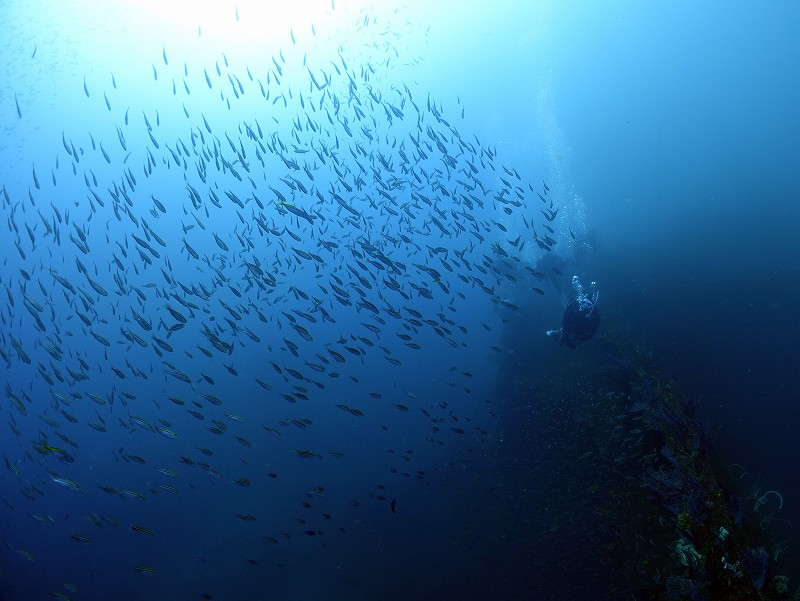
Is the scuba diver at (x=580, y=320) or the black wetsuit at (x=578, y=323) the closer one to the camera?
the scuba diver at (x=580, y=320)

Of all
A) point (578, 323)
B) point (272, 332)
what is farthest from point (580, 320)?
point (272, 332)

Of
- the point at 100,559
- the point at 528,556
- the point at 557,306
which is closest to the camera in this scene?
the point at 528,556

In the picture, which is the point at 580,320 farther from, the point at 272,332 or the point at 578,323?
the point at 272,332

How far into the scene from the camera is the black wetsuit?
38.7 ft

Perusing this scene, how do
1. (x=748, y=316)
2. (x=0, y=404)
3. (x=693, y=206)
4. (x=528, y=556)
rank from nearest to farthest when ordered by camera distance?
(x=528, y=556) < (x=748, y=316) < (x=693, y=206) < (x=0, y=404)

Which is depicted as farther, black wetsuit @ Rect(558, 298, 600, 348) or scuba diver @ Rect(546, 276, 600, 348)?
black wetsuit @ Rect(558, 298, 600, 348)

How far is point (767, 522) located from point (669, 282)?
26.1 feet

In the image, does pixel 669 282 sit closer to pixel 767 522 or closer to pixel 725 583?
pixel 767 522

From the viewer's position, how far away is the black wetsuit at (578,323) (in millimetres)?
11797

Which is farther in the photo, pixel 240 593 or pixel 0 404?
pixel 0 404

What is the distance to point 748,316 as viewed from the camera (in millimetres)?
11891

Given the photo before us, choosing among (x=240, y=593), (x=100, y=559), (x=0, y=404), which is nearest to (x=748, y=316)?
(x=240, y=593)

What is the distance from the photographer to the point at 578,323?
39.0 ft

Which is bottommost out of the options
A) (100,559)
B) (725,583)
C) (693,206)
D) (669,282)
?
→ (725,583)
